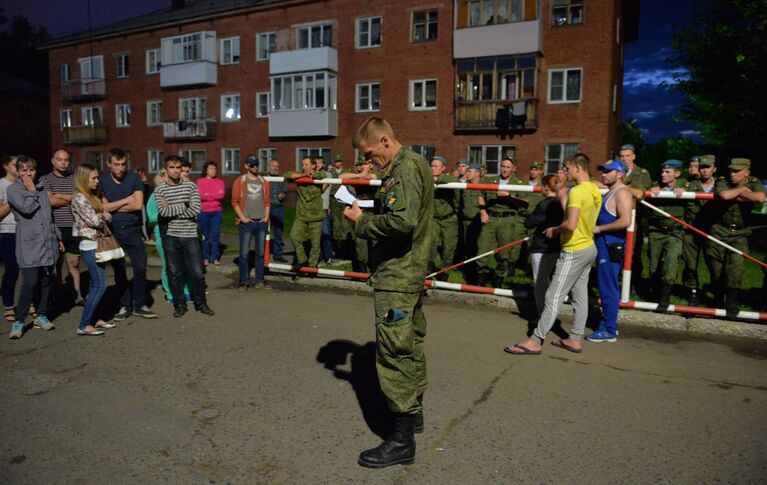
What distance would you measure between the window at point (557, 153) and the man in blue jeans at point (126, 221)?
68.1 feet

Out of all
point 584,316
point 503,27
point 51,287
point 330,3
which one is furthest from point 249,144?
point 584,316

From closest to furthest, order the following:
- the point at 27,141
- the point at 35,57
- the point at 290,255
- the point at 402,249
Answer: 1. the point at 402,249
2. the point at 290,255
3. the point at 27,141
4. the point at 35,57

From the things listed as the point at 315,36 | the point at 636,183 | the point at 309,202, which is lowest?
the point at 309,202

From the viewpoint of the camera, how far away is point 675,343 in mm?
5922

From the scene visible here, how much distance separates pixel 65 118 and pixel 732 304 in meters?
46.4

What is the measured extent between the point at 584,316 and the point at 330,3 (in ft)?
90.7

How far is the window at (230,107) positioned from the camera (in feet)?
109

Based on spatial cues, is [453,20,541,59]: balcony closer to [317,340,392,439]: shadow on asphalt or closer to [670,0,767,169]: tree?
[670,0,767,169]: tree

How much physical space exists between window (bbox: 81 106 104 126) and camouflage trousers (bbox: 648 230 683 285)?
40619 millimetres

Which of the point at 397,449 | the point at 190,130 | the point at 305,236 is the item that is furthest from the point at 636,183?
the point at 190,130

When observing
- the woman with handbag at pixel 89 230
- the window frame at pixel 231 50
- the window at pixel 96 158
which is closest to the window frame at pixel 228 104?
the window frame at pixel 231 50

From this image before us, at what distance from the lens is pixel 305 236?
910 cm

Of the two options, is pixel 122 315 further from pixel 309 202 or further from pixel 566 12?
pixel 566 12

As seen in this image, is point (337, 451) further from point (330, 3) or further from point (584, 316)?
point (330, 3)
